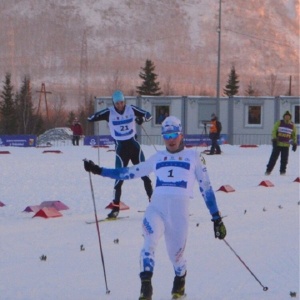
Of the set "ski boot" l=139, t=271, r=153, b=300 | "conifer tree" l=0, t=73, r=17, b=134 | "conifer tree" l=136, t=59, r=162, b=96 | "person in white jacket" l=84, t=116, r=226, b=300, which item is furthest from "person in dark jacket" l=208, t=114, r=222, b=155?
"conifer tree" l=136, t=59, r=162, b=96

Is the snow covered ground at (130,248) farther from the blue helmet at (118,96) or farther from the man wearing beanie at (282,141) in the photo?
the man wearing beanie at (282,141)

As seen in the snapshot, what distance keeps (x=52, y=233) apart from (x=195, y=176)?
377 cm

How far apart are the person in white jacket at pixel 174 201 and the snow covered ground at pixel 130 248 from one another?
430 mm

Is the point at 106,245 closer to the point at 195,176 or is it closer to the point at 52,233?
the point at 52,233

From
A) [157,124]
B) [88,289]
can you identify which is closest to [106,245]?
[88,289]

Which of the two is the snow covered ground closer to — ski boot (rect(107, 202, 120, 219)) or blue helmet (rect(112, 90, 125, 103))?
ski boot (rect(107, 202, 120, 219))

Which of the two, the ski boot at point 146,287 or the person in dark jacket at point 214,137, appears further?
the person in dark jacket at point 214,137

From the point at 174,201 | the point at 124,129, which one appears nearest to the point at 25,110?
the point at 124,129

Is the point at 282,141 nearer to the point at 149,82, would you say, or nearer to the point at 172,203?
the point at 172,203

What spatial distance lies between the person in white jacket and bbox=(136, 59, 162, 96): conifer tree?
80.7 meters

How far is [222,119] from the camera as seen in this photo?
158 feet

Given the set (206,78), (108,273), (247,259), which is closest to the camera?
(108,273)

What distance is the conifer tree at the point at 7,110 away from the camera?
8138 cm

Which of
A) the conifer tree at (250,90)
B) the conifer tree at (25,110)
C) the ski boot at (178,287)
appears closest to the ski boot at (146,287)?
the ski boot at (178,287)
